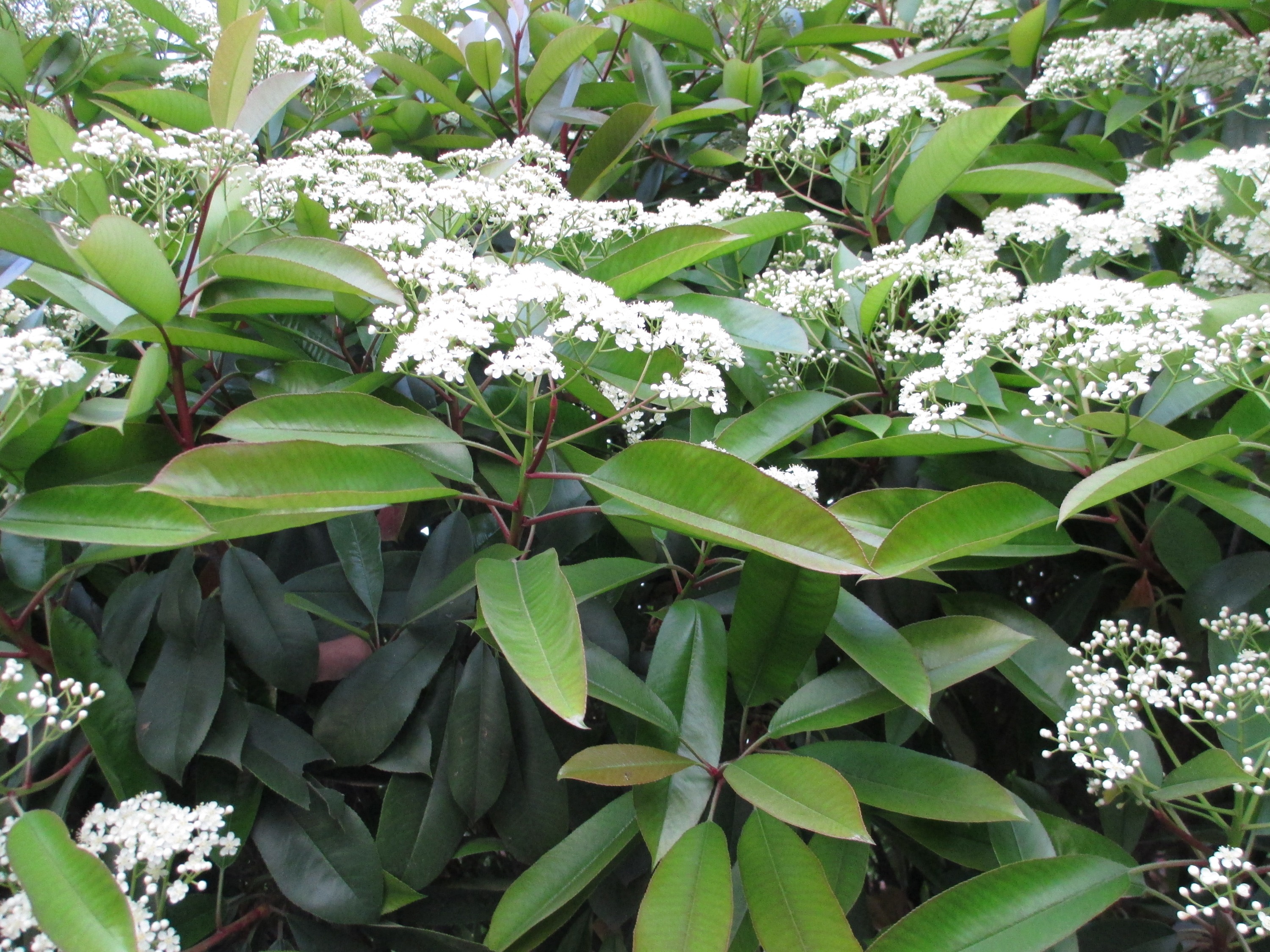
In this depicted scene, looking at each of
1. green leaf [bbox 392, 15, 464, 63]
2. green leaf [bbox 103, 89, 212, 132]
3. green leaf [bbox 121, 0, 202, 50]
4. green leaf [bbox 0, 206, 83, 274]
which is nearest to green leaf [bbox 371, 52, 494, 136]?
green leaf [bbox 392, 15, 464, 63]

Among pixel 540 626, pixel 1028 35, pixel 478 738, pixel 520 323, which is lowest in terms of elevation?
pixel 478 738

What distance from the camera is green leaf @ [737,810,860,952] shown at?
1043 mm

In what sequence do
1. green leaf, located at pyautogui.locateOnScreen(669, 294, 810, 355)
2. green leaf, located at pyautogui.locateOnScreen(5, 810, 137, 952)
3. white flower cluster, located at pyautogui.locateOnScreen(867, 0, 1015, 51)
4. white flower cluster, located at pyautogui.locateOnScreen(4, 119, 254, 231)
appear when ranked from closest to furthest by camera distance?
1. green leaf, located at pyautogui.locateOnScreen(5, 810, 137, 952)
2. white flower cluster, located at pyautogui.locateOnScreen(4, 119, 254, 231)
3. green leaf, located at pyautogui.locateOnScreen(669, 294, 810, 355)
4. white flower cluster, located at pyautogui.locateOnScreen(867, 0, 1015, 51)

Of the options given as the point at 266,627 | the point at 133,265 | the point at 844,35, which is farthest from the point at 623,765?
the point at 844,35

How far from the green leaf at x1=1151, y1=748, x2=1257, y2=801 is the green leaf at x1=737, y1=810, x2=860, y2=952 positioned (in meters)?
0.55

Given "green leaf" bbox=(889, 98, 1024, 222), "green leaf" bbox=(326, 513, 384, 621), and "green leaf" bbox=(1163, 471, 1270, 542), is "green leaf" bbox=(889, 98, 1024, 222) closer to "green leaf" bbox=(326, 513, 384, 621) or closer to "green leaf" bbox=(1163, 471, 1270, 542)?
"green leaf" bbox=(1163, 471, 1270, 542)

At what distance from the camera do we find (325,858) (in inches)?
49.9

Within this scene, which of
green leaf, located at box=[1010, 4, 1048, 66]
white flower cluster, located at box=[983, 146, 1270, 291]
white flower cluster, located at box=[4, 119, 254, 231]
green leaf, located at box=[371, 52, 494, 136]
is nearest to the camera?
white flower cluster, located at box=[4, 119, 254, 231]

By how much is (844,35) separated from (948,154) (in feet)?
2.64

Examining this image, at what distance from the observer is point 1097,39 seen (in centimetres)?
209

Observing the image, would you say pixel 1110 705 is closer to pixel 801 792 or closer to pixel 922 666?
pixel 922 666

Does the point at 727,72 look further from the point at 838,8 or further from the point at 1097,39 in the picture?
the point at 1097,39

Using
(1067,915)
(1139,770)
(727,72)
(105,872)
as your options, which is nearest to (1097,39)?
(727,72)

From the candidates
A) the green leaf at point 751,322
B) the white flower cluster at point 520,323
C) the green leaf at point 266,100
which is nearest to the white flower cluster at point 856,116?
the green leaf at point 751,322
